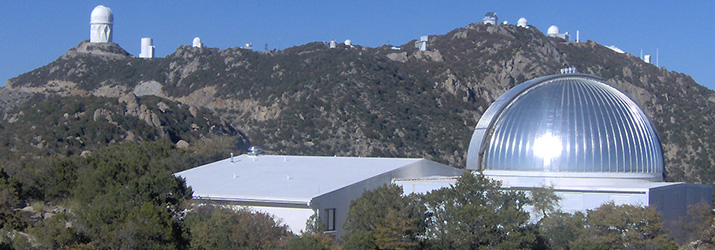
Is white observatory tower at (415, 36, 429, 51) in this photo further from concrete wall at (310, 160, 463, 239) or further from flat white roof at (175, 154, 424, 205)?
concrete wall at (310, 160, 463, 239)

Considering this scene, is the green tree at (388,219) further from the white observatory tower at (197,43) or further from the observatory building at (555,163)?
the white observatory tower at (197,43)

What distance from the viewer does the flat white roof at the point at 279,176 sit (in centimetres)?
2681

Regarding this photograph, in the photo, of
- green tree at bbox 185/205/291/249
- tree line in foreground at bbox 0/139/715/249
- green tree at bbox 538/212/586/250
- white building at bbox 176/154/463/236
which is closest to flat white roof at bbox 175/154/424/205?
white building at bbox 176/154/463/236

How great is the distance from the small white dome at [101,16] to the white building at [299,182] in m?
56.3

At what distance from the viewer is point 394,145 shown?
63719mm

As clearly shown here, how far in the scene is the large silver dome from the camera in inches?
1007

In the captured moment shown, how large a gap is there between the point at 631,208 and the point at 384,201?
6667mm

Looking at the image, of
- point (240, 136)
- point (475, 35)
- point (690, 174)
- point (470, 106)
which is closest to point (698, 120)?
point (690, 174)

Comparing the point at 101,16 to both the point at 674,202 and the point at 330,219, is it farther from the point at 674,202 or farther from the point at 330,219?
the point at 674,202

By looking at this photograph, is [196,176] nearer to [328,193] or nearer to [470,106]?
[328,193]

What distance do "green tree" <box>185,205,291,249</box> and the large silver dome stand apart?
788 cm

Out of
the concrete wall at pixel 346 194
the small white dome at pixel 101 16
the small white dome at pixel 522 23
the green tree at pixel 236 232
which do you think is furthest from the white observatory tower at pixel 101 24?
the green tree at pixel 236 232

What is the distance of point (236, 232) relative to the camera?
22.0 metres

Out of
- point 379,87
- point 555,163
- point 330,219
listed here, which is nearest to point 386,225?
point 330,219
